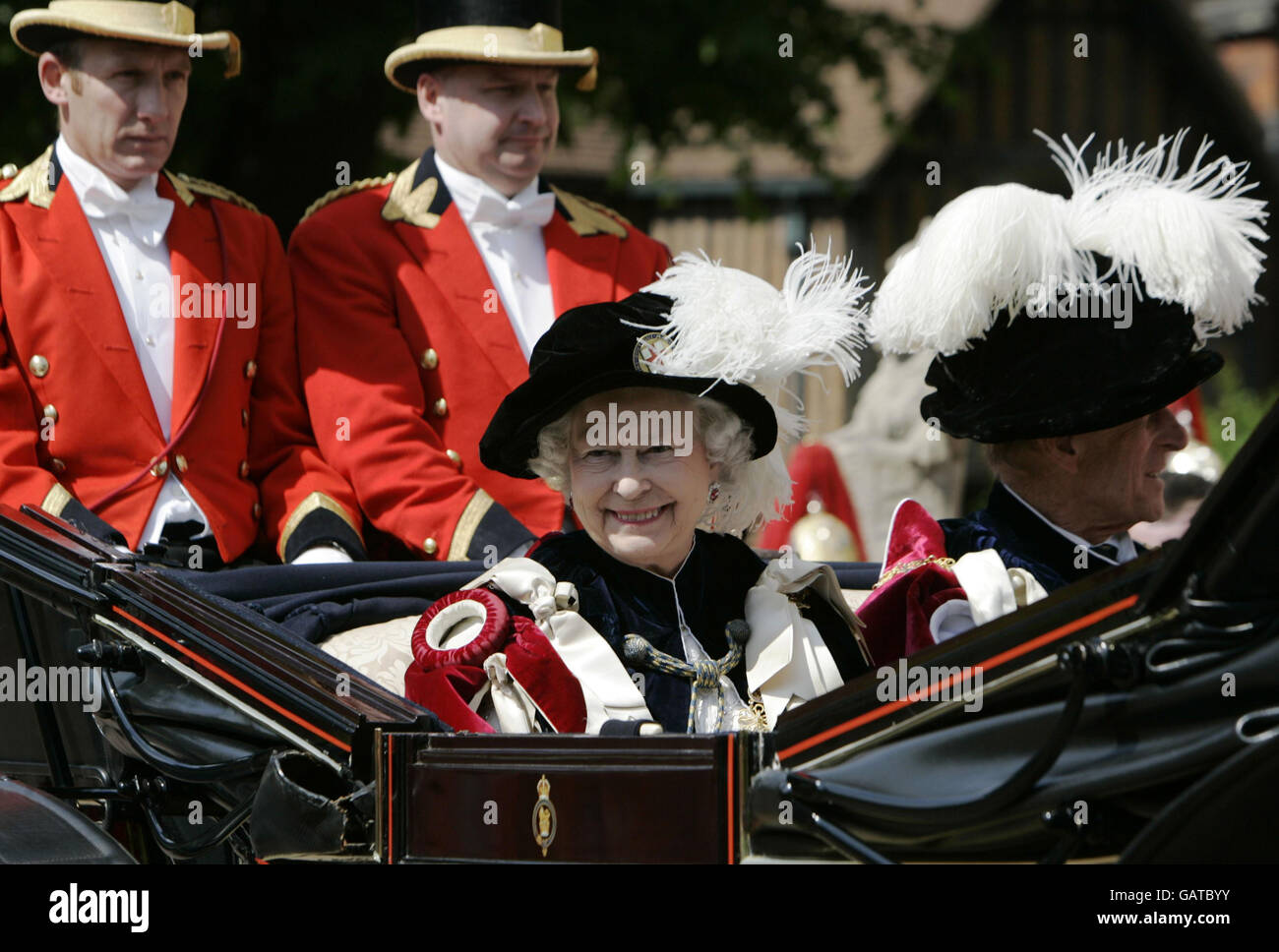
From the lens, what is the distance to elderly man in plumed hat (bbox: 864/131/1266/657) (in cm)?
296

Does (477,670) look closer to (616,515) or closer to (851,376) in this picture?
(616,515)

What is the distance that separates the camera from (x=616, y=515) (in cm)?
293

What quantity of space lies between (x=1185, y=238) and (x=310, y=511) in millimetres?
1853

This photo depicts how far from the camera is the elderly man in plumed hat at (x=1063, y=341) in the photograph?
2965 millimetres

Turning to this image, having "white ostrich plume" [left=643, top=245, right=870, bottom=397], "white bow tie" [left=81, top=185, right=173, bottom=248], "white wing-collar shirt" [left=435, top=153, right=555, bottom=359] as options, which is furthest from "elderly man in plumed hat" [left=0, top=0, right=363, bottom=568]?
"white ostrich plume" [left=643, top=245, right=870, bottom=397]

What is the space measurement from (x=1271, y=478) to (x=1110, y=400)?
0.95 m

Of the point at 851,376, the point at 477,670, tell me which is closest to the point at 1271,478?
the point at 851,376

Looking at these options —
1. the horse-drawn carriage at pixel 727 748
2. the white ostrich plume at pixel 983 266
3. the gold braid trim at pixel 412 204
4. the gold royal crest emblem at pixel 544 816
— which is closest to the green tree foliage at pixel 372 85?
the gold braid trim at pixel 412 204

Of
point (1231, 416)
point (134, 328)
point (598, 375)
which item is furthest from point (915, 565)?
point (1231, 416)
